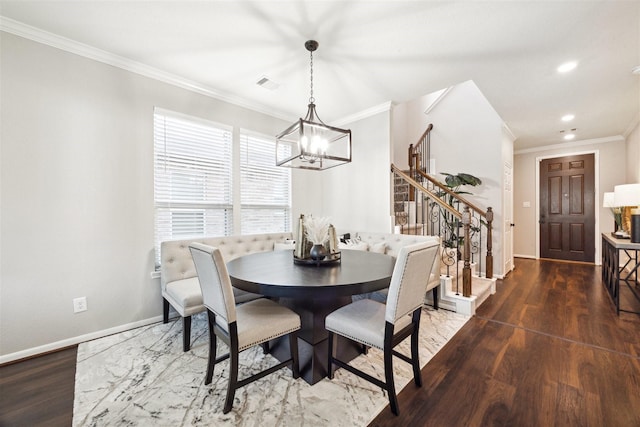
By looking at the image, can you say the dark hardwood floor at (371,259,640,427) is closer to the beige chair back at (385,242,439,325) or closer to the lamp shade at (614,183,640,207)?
the beige chair back at (385,242,439,325)

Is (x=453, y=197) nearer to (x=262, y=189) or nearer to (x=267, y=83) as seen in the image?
(x=262, y=189)

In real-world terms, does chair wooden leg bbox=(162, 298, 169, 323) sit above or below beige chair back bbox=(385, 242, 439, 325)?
below

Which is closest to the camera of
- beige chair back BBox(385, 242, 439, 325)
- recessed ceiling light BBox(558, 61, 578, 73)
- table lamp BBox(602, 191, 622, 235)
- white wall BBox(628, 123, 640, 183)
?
beige chair back BBox(385, 242, 439, 325)

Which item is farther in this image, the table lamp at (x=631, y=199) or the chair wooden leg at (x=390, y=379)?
the table lamp at (x=631, y=199)

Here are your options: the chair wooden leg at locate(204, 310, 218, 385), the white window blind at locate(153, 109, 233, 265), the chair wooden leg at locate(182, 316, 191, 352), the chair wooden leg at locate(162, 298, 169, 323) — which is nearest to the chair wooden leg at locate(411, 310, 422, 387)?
the chair wooden leg at locate(204, 310, 218, 385)

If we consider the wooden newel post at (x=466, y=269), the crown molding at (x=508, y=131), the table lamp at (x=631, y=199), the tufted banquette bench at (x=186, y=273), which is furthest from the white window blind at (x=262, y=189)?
the table lamp at (x=631, y=199)

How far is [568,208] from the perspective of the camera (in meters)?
5.60

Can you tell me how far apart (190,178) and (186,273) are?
107 cm

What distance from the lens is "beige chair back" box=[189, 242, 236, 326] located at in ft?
4.81

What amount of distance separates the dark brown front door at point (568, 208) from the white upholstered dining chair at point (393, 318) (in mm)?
5975

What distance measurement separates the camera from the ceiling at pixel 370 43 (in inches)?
75.6

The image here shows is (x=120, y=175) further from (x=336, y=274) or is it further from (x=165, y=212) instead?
(x=336, y=274)

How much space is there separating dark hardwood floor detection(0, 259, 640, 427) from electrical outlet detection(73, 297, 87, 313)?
1.05 feet

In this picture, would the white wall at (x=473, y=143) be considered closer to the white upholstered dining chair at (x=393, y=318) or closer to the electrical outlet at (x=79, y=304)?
the white upholstered dining chair at (x=393, y=318)
